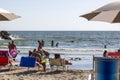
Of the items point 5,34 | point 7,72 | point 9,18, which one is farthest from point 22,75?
point 5,34

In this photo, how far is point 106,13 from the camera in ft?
27.8

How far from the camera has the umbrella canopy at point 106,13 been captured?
804 centimetres

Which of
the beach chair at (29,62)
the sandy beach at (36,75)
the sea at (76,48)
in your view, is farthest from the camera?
the sea at (76,48)

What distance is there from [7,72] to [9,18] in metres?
5.40

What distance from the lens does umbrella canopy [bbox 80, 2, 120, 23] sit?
316 inches

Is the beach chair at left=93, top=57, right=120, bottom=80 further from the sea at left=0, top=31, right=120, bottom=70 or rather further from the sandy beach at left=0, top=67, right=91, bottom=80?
the sea at left=0, top=31, right=120, bottom=70

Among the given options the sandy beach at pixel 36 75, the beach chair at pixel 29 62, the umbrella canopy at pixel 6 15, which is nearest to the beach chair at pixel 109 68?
the umbrella canopy at pixel 6 15

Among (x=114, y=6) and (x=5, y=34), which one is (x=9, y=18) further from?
(x=5, y=34)

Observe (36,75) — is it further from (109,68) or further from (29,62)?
(109,68)

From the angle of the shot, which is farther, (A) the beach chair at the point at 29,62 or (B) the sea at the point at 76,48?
(B) the sea at the point at 76,48

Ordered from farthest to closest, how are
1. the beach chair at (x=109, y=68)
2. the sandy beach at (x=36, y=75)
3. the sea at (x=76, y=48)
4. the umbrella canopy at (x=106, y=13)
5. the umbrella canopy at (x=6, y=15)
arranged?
1. the sea at (x=76, y=48)
2. the sandy beach at (x=36, y=75)
3. the umbrella canopy at (x=6, y=15)
4. the umbrella canopy at (x=106, y=13)
5. the beach chair at (x=109, y=68)

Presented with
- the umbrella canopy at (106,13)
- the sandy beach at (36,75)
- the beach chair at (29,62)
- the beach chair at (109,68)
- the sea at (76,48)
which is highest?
the umbrella canopy at (106,13)

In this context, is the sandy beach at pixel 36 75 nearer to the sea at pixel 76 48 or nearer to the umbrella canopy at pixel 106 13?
the sea at pixel 76 48

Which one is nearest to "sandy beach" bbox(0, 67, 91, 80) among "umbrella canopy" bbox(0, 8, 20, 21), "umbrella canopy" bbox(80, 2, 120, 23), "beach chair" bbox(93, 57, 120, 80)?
"umbrella canopy" bbox(0, 8, 20, 21)
